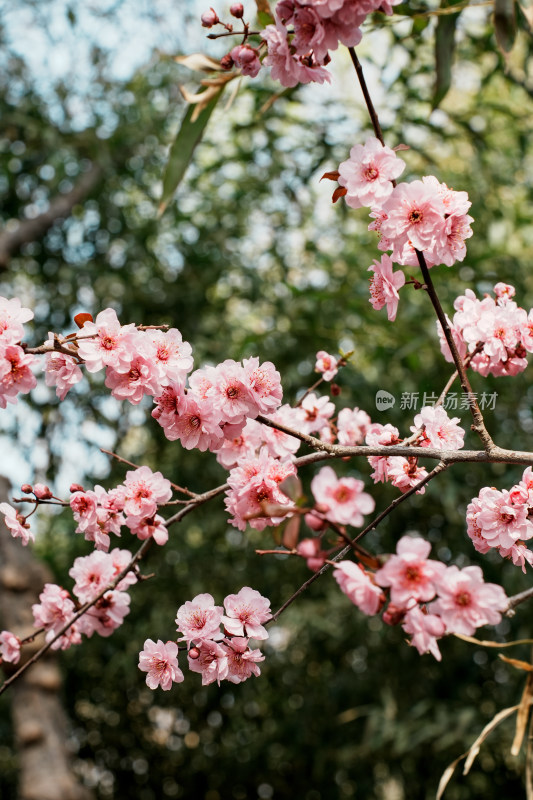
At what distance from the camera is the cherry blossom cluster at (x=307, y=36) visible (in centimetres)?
58

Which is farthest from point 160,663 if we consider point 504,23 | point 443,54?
point 443,54

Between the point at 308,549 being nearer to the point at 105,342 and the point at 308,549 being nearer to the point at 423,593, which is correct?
the point at 423,593

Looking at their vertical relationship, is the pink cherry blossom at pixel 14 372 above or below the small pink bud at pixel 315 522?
below

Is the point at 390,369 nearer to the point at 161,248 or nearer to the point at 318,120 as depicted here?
the point at 318,120

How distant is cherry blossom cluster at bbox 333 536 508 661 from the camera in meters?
0.46

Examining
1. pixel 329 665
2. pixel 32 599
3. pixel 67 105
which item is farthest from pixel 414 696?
pixel 67 105

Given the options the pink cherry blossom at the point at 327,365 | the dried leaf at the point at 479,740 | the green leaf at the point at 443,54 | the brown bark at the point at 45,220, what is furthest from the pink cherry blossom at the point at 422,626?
the brown bark at the point at 45,220

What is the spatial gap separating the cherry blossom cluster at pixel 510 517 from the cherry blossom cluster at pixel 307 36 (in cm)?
41

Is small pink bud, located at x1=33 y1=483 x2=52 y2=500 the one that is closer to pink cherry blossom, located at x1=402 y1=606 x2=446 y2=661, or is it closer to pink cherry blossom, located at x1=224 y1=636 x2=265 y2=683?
pink cherry blossom, located at x1=224 y1=636 x2=265 y2=683

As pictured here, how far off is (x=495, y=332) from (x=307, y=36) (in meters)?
0.37

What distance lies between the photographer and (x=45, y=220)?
2.77m

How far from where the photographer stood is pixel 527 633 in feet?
7.12

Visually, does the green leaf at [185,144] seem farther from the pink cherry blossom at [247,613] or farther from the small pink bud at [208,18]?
the pink cherry blossom at [247,613]

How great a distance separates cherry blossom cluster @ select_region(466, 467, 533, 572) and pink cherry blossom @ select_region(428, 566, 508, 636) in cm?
22
